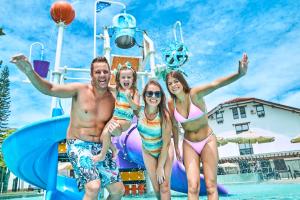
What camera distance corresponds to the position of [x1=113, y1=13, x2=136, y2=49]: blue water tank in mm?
10148

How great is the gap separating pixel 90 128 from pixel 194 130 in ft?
4.69

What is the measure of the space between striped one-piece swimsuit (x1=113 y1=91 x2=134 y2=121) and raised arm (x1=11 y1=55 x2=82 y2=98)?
1.79 ft

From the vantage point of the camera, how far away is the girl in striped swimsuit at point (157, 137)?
3840mm

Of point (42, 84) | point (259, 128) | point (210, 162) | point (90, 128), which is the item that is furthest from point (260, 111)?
point (42, 84)

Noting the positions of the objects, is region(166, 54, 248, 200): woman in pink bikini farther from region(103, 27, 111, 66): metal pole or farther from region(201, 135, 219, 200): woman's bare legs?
region(103, 27, 111, 66): metal pole

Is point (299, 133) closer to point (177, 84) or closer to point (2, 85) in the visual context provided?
point (177, 84)

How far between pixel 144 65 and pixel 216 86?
769 cm

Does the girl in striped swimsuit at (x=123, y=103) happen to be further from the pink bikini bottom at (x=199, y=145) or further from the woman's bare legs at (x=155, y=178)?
the pink bikini bottom at (x=199, y=145)

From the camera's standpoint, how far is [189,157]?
397cm

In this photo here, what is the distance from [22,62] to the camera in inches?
124

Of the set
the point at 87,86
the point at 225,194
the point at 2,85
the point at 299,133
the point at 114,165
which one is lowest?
the point at 225,194

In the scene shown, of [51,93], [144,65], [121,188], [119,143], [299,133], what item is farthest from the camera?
[299,133]

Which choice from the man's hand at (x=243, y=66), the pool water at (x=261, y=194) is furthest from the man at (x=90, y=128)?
the pool water at (x=261, y=194)

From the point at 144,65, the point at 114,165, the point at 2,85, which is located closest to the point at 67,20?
the point at 144,65
